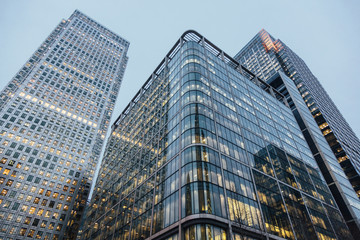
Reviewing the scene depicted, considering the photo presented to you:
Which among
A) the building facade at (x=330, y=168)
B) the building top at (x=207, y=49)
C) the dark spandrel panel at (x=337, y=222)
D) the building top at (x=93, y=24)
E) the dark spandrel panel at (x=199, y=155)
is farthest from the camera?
the building top at (x=93, y=24)

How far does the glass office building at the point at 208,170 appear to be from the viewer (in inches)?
1357

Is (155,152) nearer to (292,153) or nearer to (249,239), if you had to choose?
(249,239)

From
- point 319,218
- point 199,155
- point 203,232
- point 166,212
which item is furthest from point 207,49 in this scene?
point 203,232

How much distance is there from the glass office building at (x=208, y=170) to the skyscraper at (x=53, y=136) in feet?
58.8

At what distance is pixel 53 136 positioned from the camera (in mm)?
90125

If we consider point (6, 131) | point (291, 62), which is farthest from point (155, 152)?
point (291, 62)

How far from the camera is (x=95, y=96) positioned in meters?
116

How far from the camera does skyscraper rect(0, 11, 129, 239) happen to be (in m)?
73.3

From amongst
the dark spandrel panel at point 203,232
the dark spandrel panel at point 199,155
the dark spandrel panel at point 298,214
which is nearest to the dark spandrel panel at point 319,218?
the dark spandrel panel at point 298,214

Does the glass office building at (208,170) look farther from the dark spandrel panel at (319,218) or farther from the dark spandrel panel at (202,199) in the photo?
the dark spandrel panel at (319,218)

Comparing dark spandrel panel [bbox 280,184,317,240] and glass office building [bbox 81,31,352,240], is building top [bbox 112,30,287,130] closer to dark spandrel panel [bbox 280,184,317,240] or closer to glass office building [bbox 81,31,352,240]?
glass office building [bbox 81,31,352,240]

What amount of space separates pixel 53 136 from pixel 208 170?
7528 centimetres

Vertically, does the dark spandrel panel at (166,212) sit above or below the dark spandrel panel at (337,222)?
below

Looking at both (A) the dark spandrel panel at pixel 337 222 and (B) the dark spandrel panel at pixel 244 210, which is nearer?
(B) the dark spandrel panel at pixel 244 210
